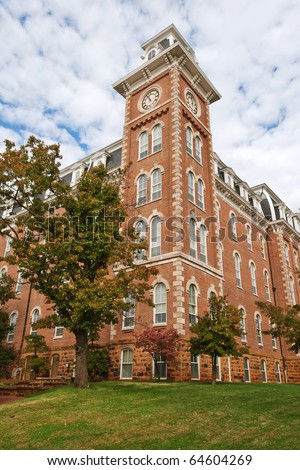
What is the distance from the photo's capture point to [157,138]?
26359 mm

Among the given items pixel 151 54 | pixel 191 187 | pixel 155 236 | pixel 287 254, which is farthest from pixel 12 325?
pixel 287 254

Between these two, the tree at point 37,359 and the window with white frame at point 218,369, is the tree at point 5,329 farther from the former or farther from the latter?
the window with white frame at point 218,369

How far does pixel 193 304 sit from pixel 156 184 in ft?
27.2

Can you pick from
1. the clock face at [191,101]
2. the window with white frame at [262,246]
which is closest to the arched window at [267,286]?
the window with white frame at [262,246]

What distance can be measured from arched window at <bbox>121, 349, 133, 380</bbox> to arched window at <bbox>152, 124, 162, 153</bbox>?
13496 millimetres

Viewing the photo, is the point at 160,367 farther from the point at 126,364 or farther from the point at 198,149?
the point at 198,149

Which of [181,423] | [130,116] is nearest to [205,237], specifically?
[130,116]

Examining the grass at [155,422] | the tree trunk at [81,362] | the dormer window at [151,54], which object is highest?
the dormer window at [151,54]

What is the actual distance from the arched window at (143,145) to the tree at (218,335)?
1312 centimetres

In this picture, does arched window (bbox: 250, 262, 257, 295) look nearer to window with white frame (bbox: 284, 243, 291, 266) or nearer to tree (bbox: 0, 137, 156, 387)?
window with white frame (bbox: 284, 243, 291, 266)

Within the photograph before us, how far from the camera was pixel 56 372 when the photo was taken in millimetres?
26141

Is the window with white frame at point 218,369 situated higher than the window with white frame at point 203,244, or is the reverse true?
the window with white frame at point 203,244

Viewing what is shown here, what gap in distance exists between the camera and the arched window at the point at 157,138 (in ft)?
85.2
